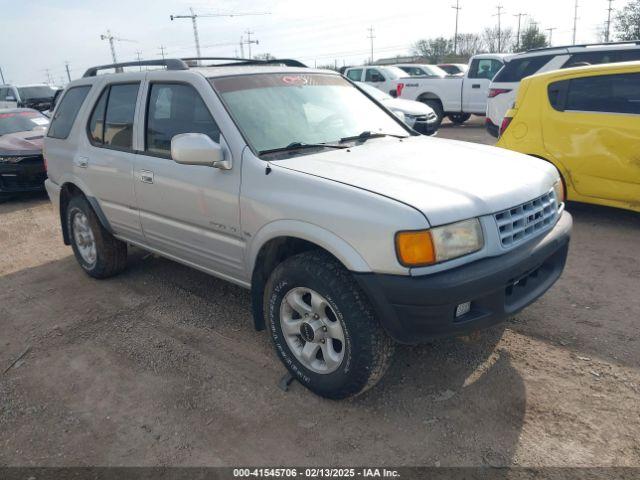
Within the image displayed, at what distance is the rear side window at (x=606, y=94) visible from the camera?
17.6ft

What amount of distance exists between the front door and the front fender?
0.74 ft

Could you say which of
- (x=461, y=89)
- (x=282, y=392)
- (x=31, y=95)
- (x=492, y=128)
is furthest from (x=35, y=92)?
(x=282, y=392)

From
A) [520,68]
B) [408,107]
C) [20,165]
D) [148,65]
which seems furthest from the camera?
[408,107]

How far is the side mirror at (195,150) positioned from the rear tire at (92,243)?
207 centimetres

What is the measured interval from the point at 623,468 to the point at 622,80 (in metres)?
4.42

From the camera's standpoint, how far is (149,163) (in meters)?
3.89

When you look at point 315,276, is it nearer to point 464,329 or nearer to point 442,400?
point 464,329

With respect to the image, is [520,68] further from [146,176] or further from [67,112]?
[146,176]

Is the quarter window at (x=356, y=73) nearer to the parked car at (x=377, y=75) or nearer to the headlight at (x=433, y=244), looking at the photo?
the parked car at (x=377, y=75)

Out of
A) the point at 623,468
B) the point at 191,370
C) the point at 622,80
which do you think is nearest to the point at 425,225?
the point at 623,468

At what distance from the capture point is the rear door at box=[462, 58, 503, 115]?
574 inches

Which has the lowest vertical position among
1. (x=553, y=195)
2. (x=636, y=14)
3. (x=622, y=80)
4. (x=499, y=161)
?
(x=553, y=195)

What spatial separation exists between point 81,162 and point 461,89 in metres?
12.4

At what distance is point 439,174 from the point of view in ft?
9.55
